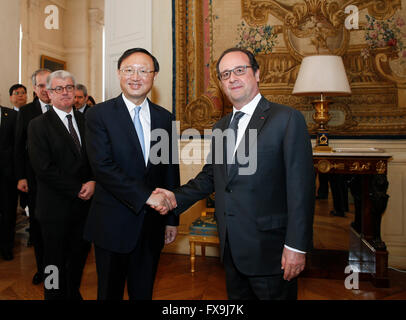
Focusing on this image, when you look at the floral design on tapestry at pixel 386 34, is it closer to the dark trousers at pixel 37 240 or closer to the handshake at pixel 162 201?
the handshake at pixel 162 201

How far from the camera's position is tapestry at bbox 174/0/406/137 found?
3.67 m

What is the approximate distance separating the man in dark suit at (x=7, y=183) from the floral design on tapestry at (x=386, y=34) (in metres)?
3.94

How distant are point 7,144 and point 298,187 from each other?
3582 mm

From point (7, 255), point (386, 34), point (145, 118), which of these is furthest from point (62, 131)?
point (386, 34)

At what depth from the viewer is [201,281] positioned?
133 inches

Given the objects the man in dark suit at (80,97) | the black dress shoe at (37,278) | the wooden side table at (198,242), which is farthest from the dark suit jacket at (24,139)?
the wooden side table at (198,242)

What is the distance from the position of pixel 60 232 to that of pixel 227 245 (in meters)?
1.28

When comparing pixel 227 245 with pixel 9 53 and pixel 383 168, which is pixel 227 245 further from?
pixel 9 53

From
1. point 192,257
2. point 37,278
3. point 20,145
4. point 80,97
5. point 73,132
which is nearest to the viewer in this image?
point 73,132

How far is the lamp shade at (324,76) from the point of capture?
331 cm

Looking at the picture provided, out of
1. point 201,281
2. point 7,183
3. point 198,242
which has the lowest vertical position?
point 201,281

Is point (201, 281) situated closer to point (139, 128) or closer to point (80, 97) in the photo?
point (139, 128)

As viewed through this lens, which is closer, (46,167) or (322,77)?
(46,167)

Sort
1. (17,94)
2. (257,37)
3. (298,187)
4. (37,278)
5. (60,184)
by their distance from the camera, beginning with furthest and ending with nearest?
1. (17,94)
2. (257,37)
3. (37,278)
4. (60,184)
5. (298,187)
